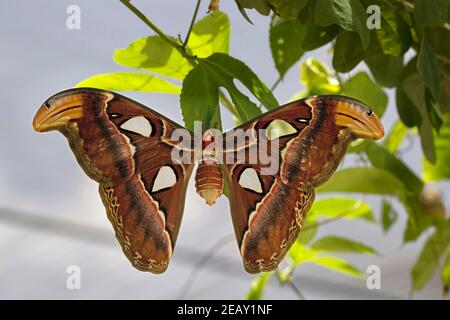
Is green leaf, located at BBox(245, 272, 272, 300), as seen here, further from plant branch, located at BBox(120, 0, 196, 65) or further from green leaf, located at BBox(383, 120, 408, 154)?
plant branch, located at BBox(120, 0, 196, 65)

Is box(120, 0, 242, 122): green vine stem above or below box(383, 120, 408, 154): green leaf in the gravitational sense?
below

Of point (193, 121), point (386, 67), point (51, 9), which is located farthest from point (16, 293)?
point (193, 121)

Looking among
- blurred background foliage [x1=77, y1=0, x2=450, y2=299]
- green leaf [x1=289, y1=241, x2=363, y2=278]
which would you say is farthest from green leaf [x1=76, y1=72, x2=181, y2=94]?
green leaf [x1=289, y1=241, x2=363, y2=278]

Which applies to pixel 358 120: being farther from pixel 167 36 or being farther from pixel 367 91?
pixel 367 91

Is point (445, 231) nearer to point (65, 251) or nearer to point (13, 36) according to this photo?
point (13, 36)

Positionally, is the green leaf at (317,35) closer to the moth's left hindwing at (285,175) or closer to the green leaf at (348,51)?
the green leaf at (348,51)
